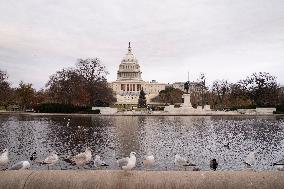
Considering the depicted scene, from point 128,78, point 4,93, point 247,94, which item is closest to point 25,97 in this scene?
point 4,93

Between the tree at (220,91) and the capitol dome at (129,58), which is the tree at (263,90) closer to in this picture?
the tree at (220,91)

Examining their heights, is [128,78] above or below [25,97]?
above

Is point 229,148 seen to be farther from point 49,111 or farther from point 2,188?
point 49,111

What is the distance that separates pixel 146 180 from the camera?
22.2 feet

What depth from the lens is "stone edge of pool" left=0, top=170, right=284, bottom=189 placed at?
6.66 metres

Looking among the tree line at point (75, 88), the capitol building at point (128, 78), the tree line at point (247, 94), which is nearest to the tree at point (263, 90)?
the tree line at point (247, 94)

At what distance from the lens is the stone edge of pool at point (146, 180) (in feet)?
21.8

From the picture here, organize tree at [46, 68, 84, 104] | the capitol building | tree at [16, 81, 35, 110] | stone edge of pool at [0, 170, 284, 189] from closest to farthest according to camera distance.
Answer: stone edge of pool at [0, 170, 284, 189]
tree at [46, 68, 84, 104]
tree at [16, 81, 35, 110]
the capitol building

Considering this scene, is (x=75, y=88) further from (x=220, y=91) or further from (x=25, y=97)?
(x=220, y=91)

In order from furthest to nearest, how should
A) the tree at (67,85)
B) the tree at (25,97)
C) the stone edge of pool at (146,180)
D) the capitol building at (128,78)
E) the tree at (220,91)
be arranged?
the capitol building at (128,78), the tree at (220,91), the tree at (25,97), the tree at (67,85), the stone edge of pool at (146,180)

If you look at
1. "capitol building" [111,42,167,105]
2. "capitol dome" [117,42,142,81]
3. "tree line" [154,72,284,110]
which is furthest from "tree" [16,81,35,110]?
"capitol dome" [117,42,142,81]

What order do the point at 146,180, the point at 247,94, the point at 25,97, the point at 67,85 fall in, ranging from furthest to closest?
the point at 247,94, the point at 25,97, the point at 67,85, the point at 146,180

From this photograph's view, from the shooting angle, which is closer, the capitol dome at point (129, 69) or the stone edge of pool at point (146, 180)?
the stone edge of pool at point (146, 180)

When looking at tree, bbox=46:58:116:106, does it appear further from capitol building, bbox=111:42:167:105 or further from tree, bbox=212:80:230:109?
capitol building, bbox=111:42:167:105
